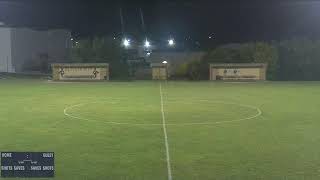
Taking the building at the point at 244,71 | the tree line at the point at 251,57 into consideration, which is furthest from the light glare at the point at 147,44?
the building at the point at 244,71

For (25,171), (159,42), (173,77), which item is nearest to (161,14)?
(159,42)

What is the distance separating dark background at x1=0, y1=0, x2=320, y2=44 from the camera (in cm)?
5322

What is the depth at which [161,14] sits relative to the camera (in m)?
63.4

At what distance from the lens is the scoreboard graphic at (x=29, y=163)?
21.4 feet

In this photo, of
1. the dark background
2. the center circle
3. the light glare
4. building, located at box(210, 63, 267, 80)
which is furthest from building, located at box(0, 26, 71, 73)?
the center circle

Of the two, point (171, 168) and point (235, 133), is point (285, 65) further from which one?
point (171, 168)

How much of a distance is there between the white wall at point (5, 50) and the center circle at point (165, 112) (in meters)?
26.0

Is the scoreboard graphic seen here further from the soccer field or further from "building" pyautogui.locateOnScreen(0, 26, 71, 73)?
"building" pyautogui.locateOnScreen(0, 26, 71, 73)

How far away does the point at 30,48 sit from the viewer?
48500 millimetres

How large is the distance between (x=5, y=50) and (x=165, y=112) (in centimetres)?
3055

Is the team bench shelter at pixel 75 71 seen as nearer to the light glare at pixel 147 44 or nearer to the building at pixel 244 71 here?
the building at pixel 244 71

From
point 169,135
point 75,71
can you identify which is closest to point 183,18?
point 75,71

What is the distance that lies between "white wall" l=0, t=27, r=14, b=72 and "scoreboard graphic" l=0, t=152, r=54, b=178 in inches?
1543

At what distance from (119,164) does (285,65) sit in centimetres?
2683
